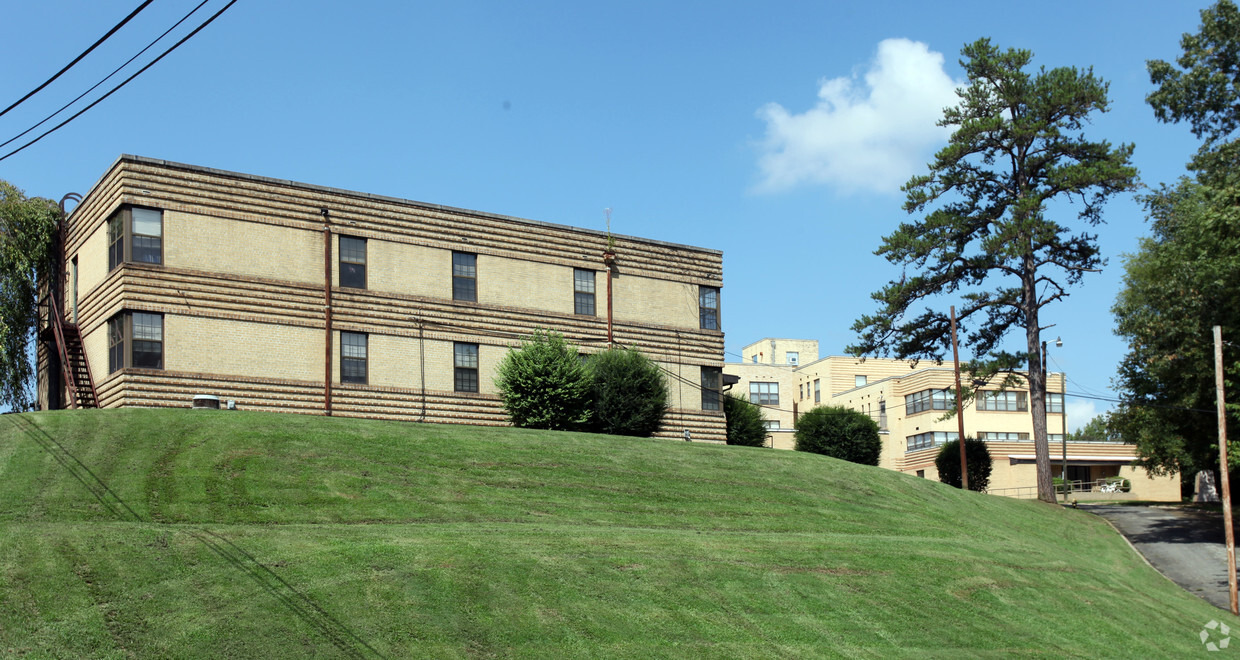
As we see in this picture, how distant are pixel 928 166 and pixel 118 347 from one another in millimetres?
32131

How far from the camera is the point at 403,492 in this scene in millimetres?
26531

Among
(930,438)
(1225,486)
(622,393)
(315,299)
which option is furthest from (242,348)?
(930,438)

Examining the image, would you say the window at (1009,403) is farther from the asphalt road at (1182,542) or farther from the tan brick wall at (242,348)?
the tan brick wall at (242,348)

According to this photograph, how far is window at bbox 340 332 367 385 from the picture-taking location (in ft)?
120

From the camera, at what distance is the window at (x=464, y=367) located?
38562 mm

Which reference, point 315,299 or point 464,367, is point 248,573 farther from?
point 464,367

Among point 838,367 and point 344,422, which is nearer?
point 344,422

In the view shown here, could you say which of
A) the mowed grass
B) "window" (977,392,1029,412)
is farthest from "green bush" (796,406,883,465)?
"window" (977,392,1029,412)

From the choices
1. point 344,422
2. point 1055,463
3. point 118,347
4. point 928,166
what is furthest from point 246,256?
point 1055,463

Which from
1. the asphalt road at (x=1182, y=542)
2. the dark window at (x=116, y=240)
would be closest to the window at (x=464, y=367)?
the dark window at (x=116, y=240)

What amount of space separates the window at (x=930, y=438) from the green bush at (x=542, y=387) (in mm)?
49042

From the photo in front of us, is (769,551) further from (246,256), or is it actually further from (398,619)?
(246,256)

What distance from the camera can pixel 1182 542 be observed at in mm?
40625

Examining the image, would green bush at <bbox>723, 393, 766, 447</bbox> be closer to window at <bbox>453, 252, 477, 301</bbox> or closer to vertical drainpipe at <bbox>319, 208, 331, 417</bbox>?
window at <bbox>453, 252, 477, 301</bbox>
